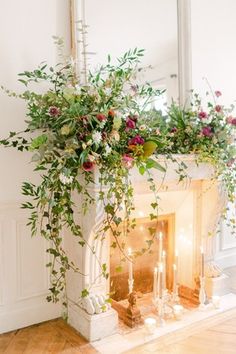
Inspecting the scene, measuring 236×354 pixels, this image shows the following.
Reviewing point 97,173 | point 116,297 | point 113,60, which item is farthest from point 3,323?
point 113,60

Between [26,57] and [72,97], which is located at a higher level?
[26,57]

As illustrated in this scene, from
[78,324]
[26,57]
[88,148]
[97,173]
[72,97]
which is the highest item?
[26,57]

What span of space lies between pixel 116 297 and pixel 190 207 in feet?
3.07

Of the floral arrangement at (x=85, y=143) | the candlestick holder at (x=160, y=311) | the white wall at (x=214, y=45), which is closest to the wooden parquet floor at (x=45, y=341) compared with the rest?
the floral arrangement at (x=85, y=143)

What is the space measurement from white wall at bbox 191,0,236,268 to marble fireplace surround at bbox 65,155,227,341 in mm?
661

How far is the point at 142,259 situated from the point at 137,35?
1.78 metres

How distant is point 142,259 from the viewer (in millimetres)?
3018

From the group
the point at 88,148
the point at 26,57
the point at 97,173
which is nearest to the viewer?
the point at 88,148

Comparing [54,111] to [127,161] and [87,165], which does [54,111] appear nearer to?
[87,165]

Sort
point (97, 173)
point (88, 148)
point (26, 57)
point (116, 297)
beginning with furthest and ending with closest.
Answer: point (116, 297), point (26, 57), point (97, 173), point (88, 148)

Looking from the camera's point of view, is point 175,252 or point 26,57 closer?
point 26,57

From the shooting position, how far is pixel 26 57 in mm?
2412

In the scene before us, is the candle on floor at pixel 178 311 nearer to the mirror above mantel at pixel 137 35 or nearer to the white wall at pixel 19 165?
the white wall at pixel 19 165

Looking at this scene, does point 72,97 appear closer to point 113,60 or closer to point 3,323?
point 113,60
